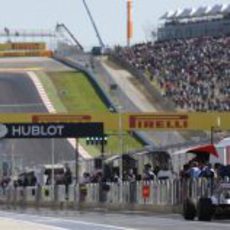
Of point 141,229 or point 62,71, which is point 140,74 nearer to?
point 62,71

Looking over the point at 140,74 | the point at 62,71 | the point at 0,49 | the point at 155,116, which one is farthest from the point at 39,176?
the point at 0,49

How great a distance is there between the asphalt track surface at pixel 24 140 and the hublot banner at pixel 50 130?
32.3ft

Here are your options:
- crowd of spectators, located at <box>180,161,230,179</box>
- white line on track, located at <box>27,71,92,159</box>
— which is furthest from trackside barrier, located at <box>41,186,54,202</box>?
white line on track, located at <box>27,71,92,159</box>

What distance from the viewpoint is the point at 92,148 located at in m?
77.1

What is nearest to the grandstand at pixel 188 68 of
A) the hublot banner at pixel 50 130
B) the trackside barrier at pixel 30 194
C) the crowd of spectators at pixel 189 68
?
the crowd of spectators at pixel 189 68

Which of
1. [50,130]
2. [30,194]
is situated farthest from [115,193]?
[50,130]

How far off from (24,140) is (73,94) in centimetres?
1403

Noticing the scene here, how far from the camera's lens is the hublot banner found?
4994cm

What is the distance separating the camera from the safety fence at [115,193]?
3394 cm

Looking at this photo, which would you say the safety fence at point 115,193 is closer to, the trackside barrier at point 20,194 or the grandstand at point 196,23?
the trackside barrier at point 20,194

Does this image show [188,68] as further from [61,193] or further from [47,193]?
[61,193]

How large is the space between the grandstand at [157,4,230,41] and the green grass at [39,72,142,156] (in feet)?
124

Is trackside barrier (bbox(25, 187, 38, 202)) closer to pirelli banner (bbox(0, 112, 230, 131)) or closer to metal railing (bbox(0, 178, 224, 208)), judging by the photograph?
metal railing (bbox(0, 178, 224, 208))

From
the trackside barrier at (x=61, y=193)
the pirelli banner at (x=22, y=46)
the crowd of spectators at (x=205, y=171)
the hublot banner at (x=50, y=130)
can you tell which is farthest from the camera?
the pirelli banner at (x=22, y=46)
